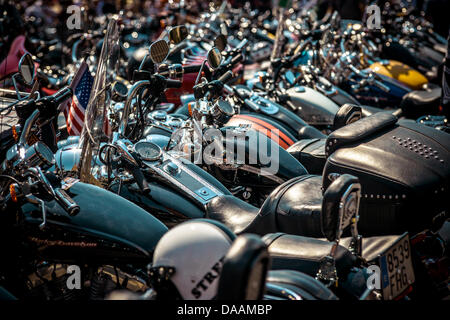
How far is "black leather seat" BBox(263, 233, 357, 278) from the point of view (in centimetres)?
206

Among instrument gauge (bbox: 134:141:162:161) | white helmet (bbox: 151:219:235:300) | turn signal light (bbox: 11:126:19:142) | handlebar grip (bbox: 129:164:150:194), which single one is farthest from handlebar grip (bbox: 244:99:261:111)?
white helmet (bbox: 151:219:235:300)

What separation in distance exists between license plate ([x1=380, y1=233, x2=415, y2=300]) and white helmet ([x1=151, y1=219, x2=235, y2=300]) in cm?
78

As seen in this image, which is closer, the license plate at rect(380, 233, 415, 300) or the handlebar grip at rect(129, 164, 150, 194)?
the license plate at rect(380, 233, 415, 300)

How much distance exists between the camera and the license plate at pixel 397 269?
205 centimetres

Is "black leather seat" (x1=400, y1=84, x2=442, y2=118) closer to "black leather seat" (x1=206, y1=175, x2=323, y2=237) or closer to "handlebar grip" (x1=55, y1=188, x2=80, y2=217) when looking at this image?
"black leather seat" (x1=206, y1=175, x2=323, y2=237)

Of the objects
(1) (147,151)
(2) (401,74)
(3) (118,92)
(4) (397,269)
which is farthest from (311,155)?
(2) (401,74)

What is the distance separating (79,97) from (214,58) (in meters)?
1.01

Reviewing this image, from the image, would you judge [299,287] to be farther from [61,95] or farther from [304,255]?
[61,95]

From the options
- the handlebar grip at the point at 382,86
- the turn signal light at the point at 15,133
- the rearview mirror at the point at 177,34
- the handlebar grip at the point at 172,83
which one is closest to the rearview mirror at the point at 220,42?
the rearview mirror at the point at 177,34

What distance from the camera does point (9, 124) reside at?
251 centimetres

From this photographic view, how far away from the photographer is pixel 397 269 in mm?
2137

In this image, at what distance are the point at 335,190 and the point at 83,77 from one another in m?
2.05

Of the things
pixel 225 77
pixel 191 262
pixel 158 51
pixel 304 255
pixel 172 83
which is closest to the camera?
pixel 191 262
